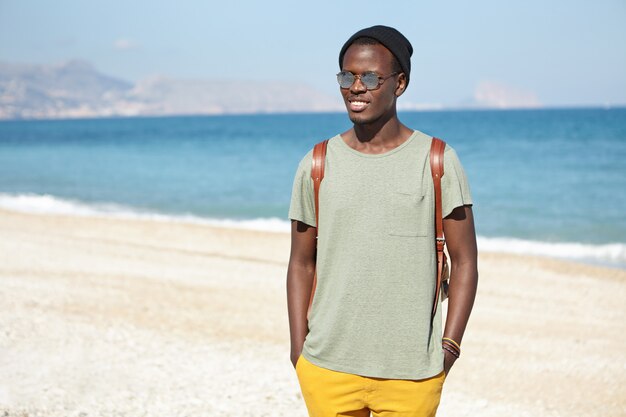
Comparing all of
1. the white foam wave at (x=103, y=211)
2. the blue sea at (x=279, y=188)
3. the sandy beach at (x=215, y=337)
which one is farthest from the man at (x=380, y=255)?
the white foam wave at (x=103, y=211)

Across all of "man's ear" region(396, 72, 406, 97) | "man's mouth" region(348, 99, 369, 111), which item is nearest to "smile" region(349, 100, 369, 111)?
"man's mouth" region(348, 99, 369, 111)

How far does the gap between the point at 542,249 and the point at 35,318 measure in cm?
1277

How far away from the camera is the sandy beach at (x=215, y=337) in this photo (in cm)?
639

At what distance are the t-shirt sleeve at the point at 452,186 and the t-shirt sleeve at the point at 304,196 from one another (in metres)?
0.46

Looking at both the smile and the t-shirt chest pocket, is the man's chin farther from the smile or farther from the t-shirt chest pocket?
the t-shirt chest pocket

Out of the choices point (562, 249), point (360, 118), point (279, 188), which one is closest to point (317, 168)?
point (360, 118)

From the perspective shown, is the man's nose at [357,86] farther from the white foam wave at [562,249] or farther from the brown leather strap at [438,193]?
the white foam wave at [562,249]

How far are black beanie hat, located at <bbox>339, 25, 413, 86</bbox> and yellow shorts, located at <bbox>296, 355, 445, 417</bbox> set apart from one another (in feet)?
3.54

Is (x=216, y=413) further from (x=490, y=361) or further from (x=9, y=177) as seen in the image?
Answer: (x=9, y=177)

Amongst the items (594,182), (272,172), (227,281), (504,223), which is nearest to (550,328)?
(227,281)

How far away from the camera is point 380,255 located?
2582mm

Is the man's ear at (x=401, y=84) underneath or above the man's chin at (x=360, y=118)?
above

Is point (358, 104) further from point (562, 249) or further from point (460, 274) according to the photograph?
point (562, 249)

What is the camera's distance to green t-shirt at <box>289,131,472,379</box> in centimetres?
257
